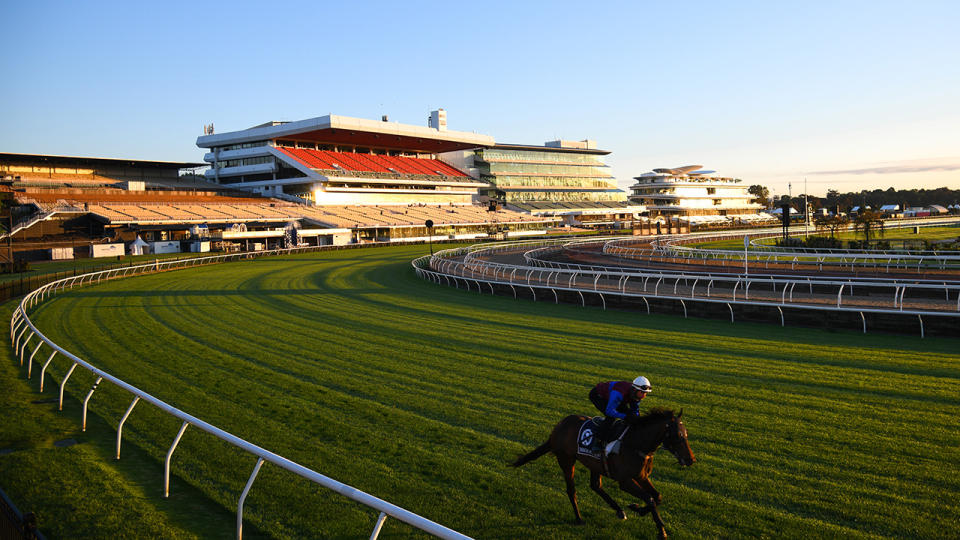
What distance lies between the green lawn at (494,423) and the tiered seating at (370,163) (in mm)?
60419

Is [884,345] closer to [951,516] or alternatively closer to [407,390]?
[951,516]

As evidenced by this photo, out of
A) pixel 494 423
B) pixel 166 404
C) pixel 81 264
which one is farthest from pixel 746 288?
pixel 81 264

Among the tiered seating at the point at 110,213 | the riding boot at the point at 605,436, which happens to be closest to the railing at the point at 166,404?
the riding boot at the point at 605,436

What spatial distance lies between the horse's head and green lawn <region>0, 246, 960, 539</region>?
80 cm

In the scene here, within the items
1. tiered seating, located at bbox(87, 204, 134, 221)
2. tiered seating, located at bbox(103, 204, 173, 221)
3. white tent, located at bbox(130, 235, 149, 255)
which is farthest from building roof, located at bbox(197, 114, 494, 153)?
white tent, located at bbox(130, 235, 149, 255)

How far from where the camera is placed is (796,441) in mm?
6652

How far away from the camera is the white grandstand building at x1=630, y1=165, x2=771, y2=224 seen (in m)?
99.5

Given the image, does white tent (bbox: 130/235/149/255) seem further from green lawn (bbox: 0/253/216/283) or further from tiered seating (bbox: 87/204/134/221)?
tiered seating (bbox: 87/204/134/221)

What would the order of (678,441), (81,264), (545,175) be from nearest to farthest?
(678,441), (81,264), (545,175)

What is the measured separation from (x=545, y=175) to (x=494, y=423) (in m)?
97.1

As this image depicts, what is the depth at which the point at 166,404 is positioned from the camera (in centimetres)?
582

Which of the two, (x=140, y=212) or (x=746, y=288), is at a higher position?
(x=140, y=212)

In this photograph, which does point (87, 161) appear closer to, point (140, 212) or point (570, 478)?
point (140, 212)

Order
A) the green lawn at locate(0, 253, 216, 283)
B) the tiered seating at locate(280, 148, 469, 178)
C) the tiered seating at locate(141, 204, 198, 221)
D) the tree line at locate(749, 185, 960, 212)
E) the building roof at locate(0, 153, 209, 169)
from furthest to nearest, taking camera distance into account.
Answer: the tree line at locate(749, 185, 960, 212)
the tiered seating at locate(280, 148, 469, 178)
the building roof at locate(0, 153, 209, 169)
the tiered seating at locate(141, 204, 198, 221)
the green lawn at locate(0, 253, 216, 283)
